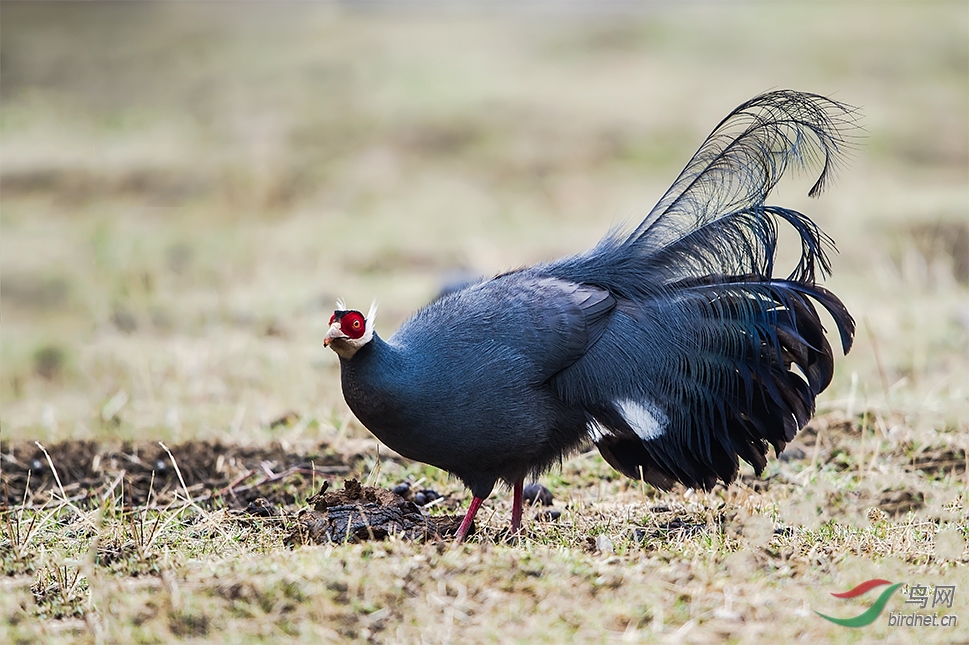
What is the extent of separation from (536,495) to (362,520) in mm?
1141

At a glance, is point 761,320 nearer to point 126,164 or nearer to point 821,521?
point 821,521

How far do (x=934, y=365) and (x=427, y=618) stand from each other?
5491 millimetres

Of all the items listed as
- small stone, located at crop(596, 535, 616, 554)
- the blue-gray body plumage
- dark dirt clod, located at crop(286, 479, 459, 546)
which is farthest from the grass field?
the blue-gray body plumage

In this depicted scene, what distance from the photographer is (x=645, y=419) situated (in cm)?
430

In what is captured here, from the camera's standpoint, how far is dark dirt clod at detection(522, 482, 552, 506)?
4848 mm

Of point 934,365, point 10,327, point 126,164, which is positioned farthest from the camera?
point 126,164

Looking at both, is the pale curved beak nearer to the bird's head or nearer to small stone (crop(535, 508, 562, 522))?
the bird's head

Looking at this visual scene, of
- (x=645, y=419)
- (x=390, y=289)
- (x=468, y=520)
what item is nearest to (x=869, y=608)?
(x=645, y=419)

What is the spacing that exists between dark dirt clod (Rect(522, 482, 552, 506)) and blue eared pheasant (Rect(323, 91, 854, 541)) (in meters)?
0.45

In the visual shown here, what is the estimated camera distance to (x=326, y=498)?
4227 millimetres

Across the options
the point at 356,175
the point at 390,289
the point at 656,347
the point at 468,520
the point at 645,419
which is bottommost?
the point at 468,520

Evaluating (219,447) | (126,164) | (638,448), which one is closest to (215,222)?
(126,164)

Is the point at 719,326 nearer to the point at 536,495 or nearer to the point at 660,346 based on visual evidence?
the point at 660,346

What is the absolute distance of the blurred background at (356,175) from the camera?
7.59 m
